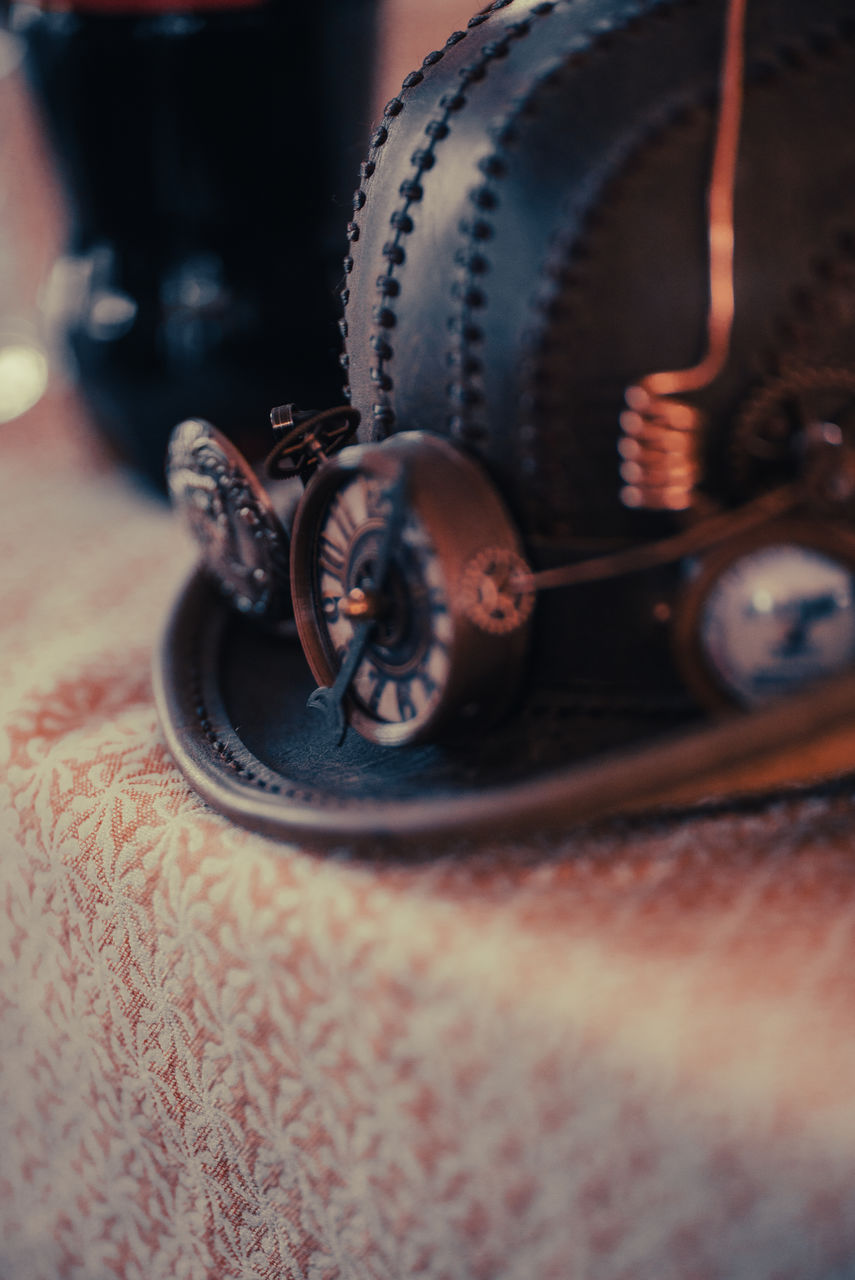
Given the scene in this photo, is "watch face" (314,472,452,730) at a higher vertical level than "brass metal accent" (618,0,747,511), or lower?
lower

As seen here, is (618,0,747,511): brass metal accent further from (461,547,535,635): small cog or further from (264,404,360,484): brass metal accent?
(264,404,360,484): brass metal accent

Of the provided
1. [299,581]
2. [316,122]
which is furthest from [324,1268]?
[316,122]

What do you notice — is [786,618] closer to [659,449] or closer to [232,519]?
[659,449]

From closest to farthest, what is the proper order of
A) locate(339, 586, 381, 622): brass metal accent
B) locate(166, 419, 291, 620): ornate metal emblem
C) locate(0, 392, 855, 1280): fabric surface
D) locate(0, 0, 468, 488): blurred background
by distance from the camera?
locate(0, 392, 855, 1280): fabric surface < locate(339, 586, 381, 622): brass metal accent < locate(166, 419, 291, 620): ornate metal emblem < locate(0, 0, 468, 488): blurred background

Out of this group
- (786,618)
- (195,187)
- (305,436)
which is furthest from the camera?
(195,187)

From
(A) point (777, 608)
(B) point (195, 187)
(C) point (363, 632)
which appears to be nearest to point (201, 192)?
(B) point (195, 187)

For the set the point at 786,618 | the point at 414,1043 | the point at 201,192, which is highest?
the point at 201,192

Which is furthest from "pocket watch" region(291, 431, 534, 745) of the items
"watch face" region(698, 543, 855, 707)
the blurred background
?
the blurred background
